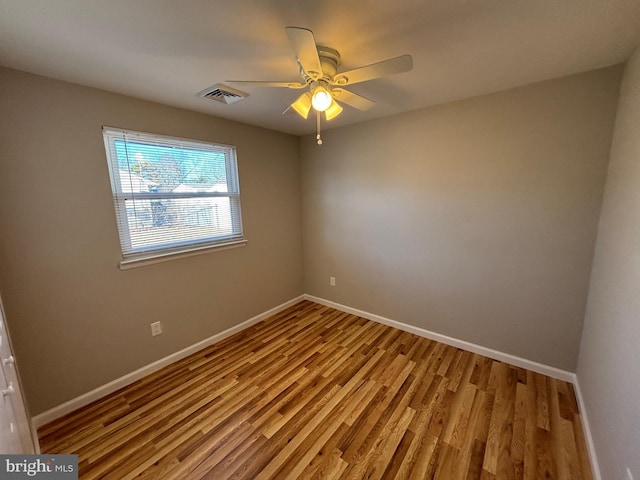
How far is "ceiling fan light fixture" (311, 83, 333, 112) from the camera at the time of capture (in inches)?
54.1

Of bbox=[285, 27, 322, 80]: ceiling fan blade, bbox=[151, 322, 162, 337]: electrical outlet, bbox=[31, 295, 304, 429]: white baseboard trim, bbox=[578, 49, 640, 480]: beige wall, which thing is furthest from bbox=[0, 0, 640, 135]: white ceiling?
bbox=[31, 295, 304, 429]: white baseboard trim

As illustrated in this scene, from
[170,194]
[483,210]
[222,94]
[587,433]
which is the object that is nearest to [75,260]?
[170,194]

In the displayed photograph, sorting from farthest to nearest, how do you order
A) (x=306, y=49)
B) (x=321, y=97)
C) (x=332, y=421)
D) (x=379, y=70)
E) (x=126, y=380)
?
(x=126, y=380) < (x=332, y=421) < (x=321, y=97) < (x=379, y=70) < (x=306, y=49)

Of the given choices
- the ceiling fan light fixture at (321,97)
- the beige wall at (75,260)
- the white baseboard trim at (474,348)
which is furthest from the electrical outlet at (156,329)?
the ceiling fan light fixture at (321,97)

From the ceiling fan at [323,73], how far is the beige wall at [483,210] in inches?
42.0

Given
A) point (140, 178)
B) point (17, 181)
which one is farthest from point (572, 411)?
point (17, 181)

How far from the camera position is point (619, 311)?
130 centimetres

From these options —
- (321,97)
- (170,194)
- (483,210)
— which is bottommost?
(483,210)

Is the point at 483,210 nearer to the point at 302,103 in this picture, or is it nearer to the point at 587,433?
the point at 587,433

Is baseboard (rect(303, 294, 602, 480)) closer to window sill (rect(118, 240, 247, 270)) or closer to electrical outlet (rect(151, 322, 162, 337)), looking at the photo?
window sill (rect(118, 240, 247, 270))

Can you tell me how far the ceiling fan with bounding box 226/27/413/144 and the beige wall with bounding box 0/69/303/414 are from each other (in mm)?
1188

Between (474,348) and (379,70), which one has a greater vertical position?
(379,70)

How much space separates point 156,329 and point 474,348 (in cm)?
285

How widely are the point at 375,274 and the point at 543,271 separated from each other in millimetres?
1467
